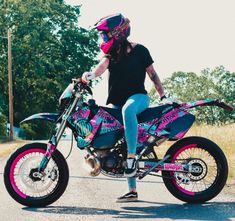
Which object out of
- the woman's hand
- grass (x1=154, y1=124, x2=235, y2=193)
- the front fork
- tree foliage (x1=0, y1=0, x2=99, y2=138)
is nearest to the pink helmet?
the woman's hand

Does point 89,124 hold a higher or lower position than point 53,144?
higher

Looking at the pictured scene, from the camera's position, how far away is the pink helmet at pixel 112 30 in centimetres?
656

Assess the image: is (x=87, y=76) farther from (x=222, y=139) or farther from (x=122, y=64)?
(x=222, y=139)

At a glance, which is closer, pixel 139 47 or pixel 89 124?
pixel 89 124

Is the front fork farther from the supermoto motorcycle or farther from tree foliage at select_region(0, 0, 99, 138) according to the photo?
tree foliage at select_region(0, 0, 99, 138)

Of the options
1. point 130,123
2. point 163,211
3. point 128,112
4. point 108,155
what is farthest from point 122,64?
point 163,211

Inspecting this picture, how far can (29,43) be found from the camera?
44375 millimetres

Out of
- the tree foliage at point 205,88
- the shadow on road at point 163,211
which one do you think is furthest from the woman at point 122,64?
the tree foliage at point 205,88

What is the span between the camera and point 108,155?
6449 millimetres

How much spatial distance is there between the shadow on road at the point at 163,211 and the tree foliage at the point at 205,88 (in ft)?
248

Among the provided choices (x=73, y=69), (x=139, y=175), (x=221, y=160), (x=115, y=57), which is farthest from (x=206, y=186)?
(x=73, y=69)

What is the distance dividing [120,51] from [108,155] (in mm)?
1232

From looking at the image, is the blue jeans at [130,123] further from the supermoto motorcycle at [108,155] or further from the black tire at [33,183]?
the black tire at [33,183]

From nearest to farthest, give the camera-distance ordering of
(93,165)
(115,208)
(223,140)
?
(115,208) → (93,165) → (223,140)
